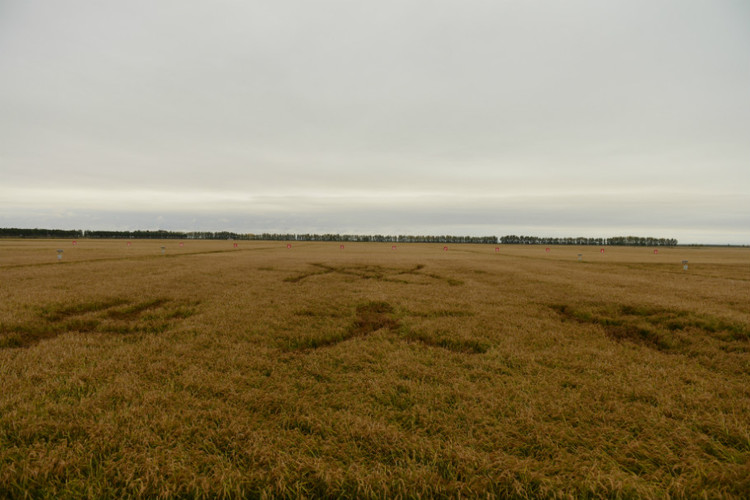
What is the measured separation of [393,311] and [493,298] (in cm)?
480

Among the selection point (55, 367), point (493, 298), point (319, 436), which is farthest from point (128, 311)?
point (493, 298)

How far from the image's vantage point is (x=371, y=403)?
4.65m

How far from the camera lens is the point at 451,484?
310 cm

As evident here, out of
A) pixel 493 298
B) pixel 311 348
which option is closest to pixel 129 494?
pixel 311 348

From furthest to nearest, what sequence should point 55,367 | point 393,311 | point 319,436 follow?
point 393,311 → point 55,367 → point 319,436

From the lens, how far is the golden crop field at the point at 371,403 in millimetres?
3152

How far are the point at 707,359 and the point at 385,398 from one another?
23.6ft

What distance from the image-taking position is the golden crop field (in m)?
3.15

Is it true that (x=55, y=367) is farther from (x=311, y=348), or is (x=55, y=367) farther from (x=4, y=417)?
(x=311, y=348)

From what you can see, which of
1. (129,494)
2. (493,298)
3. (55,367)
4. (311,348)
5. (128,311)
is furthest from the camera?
(493,298)

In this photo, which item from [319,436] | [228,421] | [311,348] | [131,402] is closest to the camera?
[319,436]

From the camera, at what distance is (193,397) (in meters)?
4.70

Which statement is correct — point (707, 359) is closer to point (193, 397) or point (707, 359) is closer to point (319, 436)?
point (319, 436)

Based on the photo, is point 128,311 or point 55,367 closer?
point 55,367
